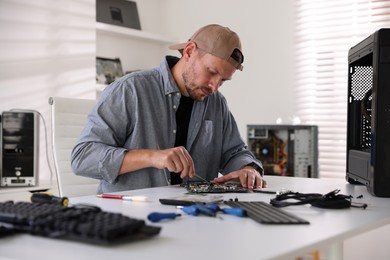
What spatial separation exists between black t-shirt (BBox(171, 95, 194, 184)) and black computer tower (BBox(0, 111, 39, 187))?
1.24 m

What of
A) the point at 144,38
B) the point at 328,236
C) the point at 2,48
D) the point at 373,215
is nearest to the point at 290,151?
the point at 144,38

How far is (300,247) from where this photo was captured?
2.75ft

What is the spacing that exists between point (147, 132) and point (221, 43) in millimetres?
422

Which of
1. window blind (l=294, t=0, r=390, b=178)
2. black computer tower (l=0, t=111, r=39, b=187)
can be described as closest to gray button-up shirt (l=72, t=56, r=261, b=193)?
black computer tower (l=0, t=111, r=39, b=187)

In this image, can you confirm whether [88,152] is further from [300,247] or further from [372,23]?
[372,23]

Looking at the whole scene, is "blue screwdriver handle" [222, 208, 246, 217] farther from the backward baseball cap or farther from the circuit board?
the backward baseball cap

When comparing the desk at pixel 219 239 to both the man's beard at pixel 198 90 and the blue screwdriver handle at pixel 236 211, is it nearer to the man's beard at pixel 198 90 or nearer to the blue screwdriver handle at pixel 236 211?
the blue screwdriver handle at pixel 236 211

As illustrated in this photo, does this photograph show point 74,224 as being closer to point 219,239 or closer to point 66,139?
point 219,239

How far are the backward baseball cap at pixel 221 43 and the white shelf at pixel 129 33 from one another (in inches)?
89.1

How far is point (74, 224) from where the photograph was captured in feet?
2.71

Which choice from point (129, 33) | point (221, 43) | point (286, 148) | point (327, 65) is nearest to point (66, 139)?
point (221, 43)

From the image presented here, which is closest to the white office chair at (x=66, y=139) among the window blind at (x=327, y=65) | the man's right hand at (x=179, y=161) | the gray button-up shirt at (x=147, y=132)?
the gray button-up shirt at (x=147, y=132)

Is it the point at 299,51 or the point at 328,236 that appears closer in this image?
the point at 328,236

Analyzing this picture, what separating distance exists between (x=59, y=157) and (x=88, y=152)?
1.29ft
